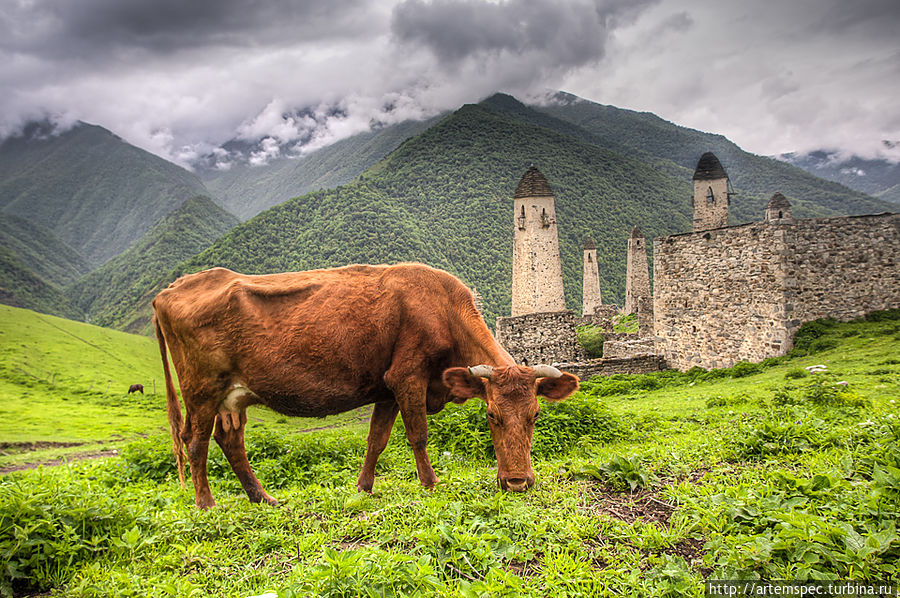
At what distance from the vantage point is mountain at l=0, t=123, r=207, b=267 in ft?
350

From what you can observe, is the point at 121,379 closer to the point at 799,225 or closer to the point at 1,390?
the point at 1,390

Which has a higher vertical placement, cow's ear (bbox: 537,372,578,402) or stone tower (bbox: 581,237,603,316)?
stone tower (bbox: 581,237,603,316)

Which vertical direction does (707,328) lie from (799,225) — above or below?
below

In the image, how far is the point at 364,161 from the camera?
351 feet

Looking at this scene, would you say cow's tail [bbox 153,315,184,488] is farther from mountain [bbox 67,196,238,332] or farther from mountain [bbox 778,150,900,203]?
mountain [bbox 778,150,900,203]

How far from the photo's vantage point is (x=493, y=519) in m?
3.48

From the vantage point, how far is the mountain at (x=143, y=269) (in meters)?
60.6

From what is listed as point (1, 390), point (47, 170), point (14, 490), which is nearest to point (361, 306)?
point (14, 490)

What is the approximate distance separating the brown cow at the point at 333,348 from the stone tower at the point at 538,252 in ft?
80.0

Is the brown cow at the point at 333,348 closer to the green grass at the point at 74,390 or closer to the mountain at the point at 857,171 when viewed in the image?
the green grass at the point at 74,390

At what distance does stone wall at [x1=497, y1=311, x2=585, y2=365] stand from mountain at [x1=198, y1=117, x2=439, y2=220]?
264ft

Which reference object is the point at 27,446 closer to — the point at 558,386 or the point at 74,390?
the point at 74,390

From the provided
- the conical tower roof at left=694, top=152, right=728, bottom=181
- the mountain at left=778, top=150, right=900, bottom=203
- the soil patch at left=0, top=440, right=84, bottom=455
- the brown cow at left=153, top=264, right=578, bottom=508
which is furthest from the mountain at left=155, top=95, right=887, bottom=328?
the mountain at left=778, top=150, right=900, bottom=203

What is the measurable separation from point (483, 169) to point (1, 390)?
62.5 m
